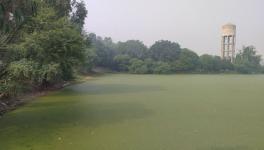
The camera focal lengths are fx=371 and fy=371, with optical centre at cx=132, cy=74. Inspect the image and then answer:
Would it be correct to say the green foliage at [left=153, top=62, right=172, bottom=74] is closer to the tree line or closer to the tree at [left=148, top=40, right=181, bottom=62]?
the tree line

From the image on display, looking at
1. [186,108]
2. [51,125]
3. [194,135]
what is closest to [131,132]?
[194,135]

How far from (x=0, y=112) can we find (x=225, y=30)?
68.1 metres

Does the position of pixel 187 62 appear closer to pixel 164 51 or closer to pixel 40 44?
pixel 164 51

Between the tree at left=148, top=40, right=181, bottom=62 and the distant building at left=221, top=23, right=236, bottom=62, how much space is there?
17.0 metres

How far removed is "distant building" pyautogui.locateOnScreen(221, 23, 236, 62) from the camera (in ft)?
242

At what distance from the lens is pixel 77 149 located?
7133 millimetres

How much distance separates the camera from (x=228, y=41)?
246 feet

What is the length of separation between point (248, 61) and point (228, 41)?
933cm

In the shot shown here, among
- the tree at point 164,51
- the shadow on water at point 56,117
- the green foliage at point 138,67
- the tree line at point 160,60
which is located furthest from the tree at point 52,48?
the tree at point 164,51

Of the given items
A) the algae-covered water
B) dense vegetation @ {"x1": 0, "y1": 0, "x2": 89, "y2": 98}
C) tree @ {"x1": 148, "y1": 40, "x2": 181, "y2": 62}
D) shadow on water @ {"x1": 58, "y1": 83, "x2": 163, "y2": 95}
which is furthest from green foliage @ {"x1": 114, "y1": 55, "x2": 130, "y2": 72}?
A: the algae-covered water

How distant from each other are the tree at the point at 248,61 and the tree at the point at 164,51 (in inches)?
443

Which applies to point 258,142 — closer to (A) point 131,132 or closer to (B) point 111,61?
(A) point 131,132

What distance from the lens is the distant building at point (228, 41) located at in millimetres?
73644

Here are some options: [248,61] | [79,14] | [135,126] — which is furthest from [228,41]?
[135,126]
